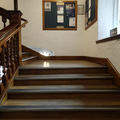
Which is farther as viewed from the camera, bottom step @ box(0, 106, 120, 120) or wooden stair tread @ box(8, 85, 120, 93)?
wooden stair tread @ box(8, 85, 120, 93)

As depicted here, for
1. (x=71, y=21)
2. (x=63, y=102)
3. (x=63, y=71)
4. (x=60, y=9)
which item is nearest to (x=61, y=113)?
(x=63, y=102)

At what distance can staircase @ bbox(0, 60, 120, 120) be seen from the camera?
1.43 meters

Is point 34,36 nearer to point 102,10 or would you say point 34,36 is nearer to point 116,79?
point 102,10

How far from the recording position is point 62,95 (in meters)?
1.70

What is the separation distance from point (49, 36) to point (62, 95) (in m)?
2.83

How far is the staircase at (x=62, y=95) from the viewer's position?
56.1 inches

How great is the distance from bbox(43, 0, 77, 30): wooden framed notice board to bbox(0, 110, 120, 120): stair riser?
3209 millimetres

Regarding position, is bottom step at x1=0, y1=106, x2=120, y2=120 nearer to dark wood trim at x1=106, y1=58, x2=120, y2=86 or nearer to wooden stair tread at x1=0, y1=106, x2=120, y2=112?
wooden stair tread at x1=0, y1=106, x2=120, y2=112

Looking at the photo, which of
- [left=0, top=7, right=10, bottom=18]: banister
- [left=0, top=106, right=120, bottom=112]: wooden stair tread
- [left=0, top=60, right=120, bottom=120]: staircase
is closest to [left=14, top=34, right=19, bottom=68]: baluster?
[left=0, top=60, right=120, bottom=120]: staircase

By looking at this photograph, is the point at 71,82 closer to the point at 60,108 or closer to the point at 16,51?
the point at 60,108

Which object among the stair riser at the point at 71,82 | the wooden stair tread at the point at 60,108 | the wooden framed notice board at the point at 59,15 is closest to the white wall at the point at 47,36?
the wooden framed notice board at the point at 59,15

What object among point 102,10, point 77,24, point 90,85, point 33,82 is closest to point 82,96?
point 90,85

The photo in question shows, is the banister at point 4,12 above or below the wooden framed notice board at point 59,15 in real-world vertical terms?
below

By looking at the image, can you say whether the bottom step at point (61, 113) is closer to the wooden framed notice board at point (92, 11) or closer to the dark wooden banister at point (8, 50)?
the dark wooden banister at point (8, 50)
